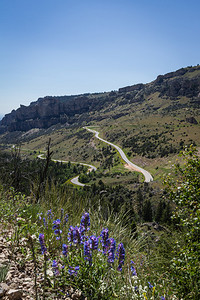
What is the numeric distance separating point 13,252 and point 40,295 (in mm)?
1160

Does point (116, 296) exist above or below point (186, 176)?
below

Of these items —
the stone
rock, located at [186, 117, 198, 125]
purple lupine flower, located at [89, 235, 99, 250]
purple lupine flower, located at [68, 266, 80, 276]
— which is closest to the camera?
the stone

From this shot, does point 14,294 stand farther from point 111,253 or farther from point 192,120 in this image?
point 192,120

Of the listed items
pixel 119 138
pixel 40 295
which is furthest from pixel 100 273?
pixel 119 138

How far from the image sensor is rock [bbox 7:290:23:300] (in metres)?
2.06

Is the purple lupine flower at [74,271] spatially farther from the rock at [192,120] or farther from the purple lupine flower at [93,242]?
the rock at [192,120]

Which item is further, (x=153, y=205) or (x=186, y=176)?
(x=153, y=205)

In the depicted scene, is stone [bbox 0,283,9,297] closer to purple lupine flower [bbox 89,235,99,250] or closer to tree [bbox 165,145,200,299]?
purple lupine flower [bbox 89,235,99,250]

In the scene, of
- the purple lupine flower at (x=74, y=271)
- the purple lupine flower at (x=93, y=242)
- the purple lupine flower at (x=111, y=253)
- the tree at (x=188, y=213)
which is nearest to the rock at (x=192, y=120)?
the tree at (x=188, y=213)

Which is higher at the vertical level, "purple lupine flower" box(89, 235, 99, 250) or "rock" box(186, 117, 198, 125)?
"purple lupine flower" box(89, 235, 99, 250)

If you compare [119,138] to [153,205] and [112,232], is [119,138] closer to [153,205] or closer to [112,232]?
[153,205]

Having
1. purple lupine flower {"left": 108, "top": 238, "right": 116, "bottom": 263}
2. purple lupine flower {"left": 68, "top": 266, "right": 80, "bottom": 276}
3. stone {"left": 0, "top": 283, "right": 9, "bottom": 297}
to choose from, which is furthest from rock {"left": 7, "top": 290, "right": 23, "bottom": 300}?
purple lupine flower {"left": 108, "top": 238, "right": 116, "bottom": 263}

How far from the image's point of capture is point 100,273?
2324mm

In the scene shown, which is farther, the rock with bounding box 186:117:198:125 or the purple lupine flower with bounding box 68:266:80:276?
the rock with bounding box 186:117:198:125
